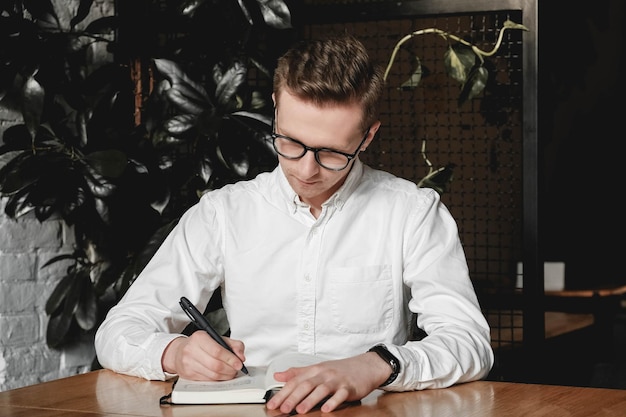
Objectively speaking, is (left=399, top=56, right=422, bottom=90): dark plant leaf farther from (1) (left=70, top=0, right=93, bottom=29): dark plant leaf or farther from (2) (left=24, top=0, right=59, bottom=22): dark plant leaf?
(2) (left=24, top=0, right=59, bottom=22): dark plant leaf

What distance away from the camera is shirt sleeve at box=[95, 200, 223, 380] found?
1925 millimetres

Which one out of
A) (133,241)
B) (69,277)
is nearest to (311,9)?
(133,241)

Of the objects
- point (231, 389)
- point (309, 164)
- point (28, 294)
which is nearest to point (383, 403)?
point (231, 389)

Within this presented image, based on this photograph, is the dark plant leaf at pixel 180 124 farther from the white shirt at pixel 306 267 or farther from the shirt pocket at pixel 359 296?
the shirt pocket at pixel 359 296

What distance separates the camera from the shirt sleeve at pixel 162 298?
1.92 metres

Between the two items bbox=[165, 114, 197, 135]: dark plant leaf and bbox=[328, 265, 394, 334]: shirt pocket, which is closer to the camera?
bbox=[328, 265, 394, 334]: shirt pocket

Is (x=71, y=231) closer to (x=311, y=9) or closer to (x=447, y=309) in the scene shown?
(x=311, y=9)

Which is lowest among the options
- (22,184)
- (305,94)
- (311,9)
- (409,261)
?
(409,261)

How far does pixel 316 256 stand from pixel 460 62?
83 cm

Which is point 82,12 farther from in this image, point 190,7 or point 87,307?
point 87,307

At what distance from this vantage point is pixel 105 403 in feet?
5.61

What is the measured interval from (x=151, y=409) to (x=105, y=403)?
11 centimetres

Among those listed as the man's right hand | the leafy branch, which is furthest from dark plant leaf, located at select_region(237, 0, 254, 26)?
the man's right hand

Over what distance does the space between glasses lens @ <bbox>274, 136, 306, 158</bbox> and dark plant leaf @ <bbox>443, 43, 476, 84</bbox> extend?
900 mm
